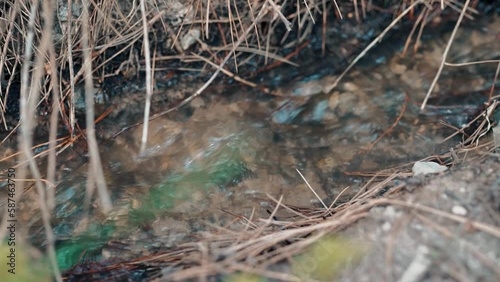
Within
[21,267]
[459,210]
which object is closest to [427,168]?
[459,210]

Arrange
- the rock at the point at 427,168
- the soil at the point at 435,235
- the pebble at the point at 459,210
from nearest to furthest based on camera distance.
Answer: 1. the soil at the point at 435,235
2. the pebble at the point at 459,210
3. the rock at the point at 427,168

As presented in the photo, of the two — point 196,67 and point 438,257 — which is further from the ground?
point 196,67

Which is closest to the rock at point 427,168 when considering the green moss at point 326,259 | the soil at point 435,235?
the soil at point 435,235

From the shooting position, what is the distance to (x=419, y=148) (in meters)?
2.56

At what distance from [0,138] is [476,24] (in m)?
2.39

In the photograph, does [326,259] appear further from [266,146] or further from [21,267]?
[266,146]

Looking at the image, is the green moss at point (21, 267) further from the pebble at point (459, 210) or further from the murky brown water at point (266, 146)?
the pebble at point (459, 210)

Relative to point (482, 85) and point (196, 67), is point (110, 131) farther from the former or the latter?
point (482, 85)

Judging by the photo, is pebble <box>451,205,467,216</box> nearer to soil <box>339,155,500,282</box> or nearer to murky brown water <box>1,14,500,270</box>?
soil <box>339,155,500,282</box>

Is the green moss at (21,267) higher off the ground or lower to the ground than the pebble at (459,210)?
higher

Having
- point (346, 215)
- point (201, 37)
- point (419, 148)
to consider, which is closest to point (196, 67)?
point (201, 37)

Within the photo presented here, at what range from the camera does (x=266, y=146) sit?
8.55ft

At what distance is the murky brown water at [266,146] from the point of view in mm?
2342

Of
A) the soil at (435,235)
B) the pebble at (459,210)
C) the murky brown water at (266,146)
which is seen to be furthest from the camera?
the murky brown water at (266,146)
